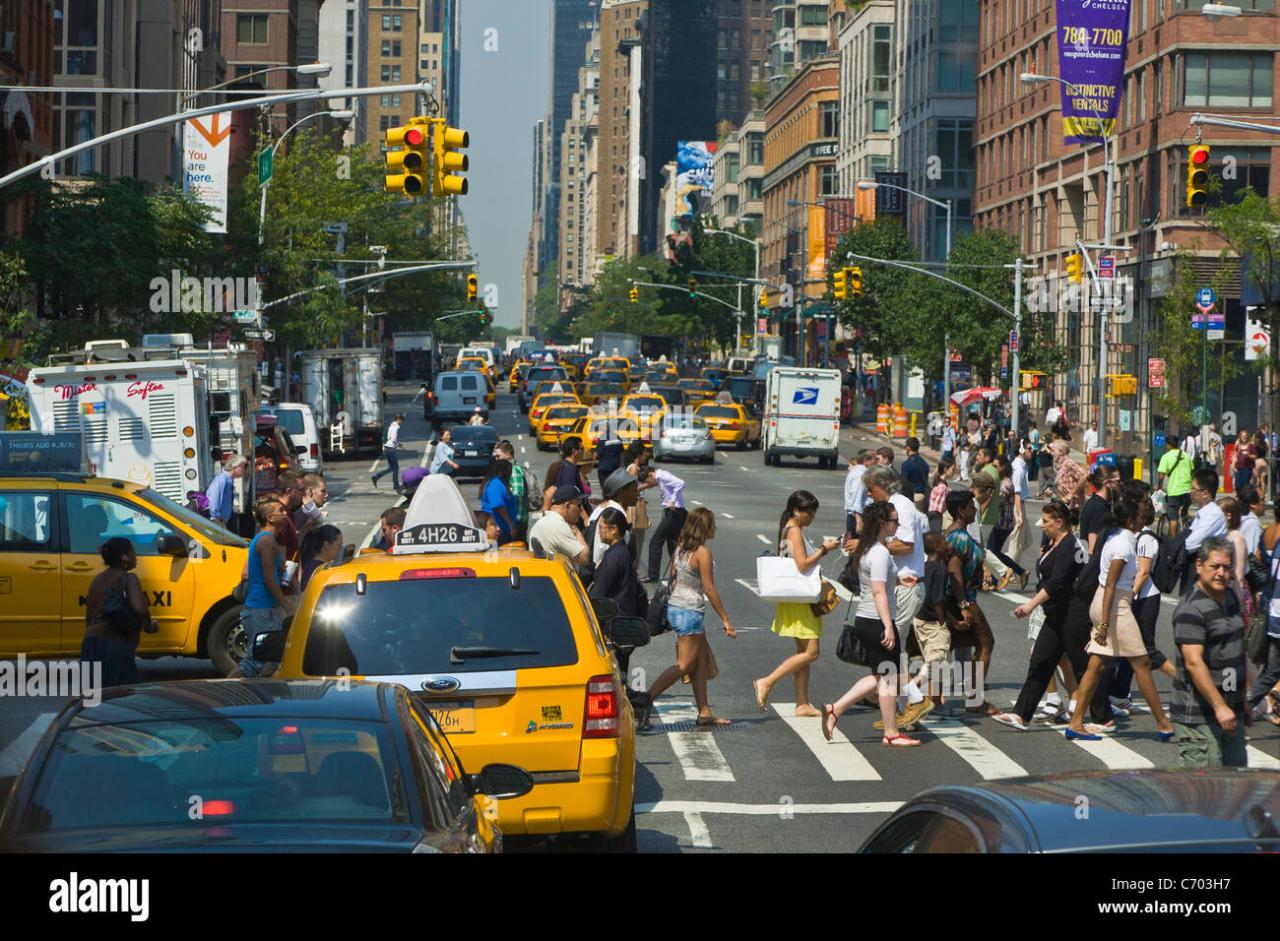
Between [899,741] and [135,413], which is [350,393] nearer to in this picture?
[135,413]

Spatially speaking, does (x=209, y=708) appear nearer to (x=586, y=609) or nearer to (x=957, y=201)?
(x=586, y=609)

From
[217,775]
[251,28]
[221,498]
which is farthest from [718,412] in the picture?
[251,28]

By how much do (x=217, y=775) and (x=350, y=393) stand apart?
170ft

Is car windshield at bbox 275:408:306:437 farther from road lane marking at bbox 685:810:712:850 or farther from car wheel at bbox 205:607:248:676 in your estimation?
road lane marking at bbox 685:810:712:850

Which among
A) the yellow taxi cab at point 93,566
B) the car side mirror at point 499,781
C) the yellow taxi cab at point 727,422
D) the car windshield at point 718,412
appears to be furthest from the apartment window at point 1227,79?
the car side mirror at point 499,781

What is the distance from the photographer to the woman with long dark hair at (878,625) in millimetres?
14109

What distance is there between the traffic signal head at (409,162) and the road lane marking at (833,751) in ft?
31.1

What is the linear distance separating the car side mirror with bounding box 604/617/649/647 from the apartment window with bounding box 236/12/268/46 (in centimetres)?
10670

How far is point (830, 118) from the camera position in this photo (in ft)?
426

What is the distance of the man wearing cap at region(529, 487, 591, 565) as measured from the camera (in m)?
16.1

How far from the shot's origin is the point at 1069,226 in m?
73.2

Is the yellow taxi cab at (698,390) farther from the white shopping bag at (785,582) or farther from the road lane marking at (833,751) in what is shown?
the white shopping bag at (785,582)
